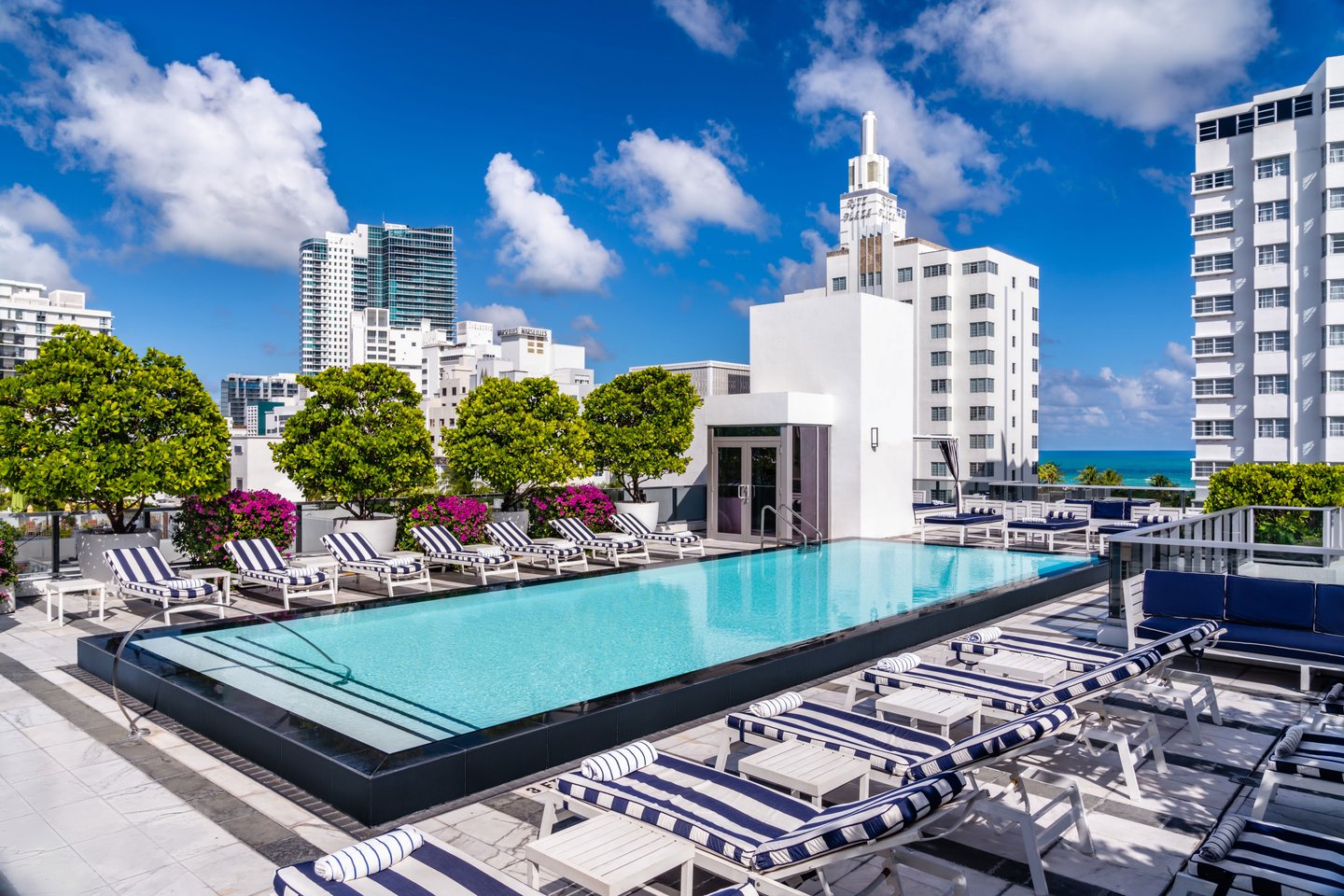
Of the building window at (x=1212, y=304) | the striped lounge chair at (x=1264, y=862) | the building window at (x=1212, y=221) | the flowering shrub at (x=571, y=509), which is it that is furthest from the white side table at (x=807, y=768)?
the building window at (x=1212, y=221)

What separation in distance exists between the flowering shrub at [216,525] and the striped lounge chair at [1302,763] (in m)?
12.0

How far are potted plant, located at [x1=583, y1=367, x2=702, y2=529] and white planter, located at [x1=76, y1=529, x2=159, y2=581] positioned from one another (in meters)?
8.26

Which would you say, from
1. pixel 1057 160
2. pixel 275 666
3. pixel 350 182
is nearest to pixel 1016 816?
pixel 275 666

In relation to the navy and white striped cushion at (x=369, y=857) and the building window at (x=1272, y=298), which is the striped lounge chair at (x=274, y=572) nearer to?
the navy and white striped cushion at (x=369, y=857)

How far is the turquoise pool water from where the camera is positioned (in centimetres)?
614

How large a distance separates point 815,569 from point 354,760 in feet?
31.7

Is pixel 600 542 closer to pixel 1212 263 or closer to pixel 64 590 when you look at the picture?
pixel 64 590

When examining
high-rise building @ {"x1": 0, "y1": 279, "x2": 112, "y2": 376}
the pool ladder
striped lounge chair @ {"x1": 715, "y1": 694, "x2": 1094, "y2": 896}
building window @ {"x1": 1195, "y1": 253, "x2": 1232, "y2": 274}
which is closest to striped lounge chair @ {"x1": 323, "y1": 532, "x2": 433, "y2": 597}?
striped lounge chair @ {"x1": 715, "y1": 694, "x2": 1094, "y2": 896}

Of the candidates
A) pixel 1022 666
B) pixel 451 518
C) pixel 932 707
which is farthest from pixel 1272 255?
pixel 932 707

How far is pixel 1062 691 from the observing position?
4426 millimetres

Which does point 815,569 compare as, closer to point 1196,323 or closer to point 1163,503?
point 1163,503

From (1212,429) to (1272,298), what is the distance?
7.58 meters

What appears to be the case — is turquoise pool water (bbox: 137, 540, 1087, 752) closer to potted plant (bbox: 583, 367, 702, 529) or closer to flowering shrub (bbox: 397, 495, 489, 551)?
flowering shrub (bbox: 397, 495, 489, 551)

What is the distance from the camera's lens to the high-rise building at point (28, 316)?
10425cm
